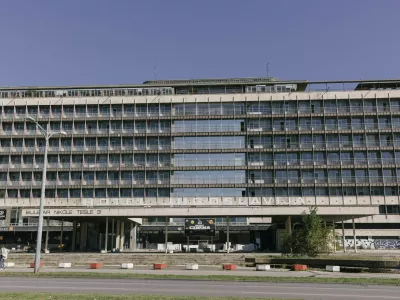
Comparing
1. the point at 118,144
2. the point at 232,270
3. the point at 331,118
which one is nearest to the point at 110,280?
the point at 232,270

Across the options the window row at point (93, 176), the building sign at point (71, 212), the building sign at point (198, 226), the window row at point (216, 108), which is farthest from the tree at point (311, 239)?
the window row at point (216, 108)

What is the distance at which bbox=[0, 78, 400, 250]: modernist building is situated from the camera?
85.7 meters

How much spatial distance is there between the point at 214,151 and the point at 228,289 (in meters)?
64.2

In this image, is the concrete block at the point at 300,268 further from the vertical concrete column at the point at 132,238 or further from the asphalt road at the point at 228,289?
the vertical concrete column at the point at 132,238

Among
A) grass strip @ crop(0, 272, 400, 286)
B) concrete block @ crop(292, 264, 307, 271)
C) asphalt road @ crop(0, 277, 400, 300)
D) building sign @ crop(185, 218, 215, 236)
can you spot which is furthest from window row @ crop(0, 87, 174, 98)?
asphalt road @ crop(0, 277, 400, 300)

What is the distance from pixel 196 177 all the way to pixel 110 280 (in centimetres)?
5860

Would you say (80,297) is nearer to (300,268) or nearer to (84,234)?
(300,268)

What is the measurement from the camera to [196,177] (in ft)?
285

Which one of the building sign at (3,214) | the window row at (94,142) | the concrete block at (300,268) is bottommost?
the concrete block at (300,268)

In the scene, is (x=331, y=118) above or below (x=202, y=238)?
above

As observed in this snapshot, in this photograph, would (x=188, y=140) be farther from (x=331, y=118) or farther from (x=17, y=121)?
(x=17, y=121)

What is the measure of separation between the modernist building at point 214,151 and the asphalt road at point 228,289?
195ft

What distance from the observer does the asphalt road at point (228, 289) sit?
20609mm

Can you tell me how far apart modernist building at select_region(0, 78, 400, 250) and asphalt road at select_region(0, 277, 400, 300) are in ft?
195
